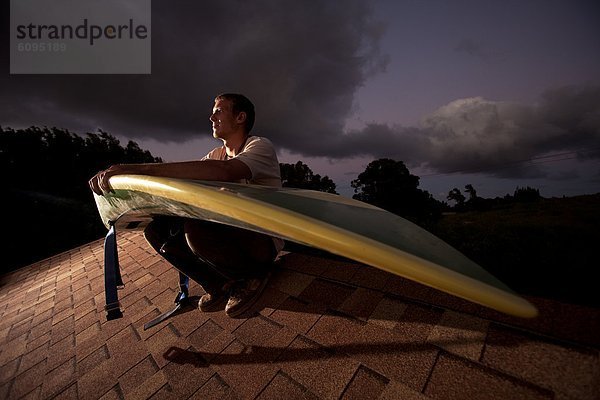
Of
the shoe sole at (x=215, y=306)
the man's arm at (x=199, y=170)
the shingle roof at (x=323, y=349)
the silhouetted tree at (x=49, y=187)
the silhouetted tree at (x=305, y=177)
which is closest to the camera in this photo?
the shingle roof at (x=323, y=349)

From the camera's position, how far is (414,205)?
699 inches

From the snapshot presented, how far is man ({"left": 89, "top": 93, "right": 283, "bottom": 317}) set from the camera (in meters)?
1.32

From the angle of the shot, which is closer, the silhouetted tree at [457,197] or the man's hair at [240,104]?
the man's hair at [240,104]

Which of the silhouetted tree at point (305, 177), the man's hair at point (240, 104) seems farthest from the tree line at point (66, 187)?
the man's hair at point (240, 104)

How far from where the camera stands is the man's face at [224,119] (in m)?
1.97

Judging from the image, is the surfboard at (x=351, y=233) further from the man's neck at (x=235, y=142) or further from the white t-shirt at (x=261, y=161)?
the man's neck at (x=235, y=142)

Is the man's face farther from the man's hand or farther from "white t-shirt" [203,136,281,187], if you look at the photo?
the man's hand

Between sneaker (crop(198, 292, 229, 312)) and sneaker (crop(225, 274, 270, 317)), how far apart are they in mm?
114

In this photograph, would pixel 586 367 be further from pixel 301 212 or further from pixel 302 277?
pixel 302 277

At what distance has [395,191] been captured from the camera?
18328mm

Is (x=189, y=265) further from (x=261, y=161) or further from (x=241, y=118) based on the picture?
(x=241, y=118)

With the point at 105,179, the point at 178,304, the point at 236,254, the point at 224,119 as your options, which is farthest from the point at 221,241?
the point at 224,119

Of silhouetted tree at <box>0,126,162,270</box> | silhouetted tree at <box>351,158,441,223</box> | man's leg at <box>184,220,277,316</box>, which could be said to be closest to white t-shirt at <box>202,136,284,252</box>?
man's leg at <box>184,220,277,316</box>

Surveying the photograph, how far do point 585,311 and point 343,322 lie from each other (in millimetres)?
906
